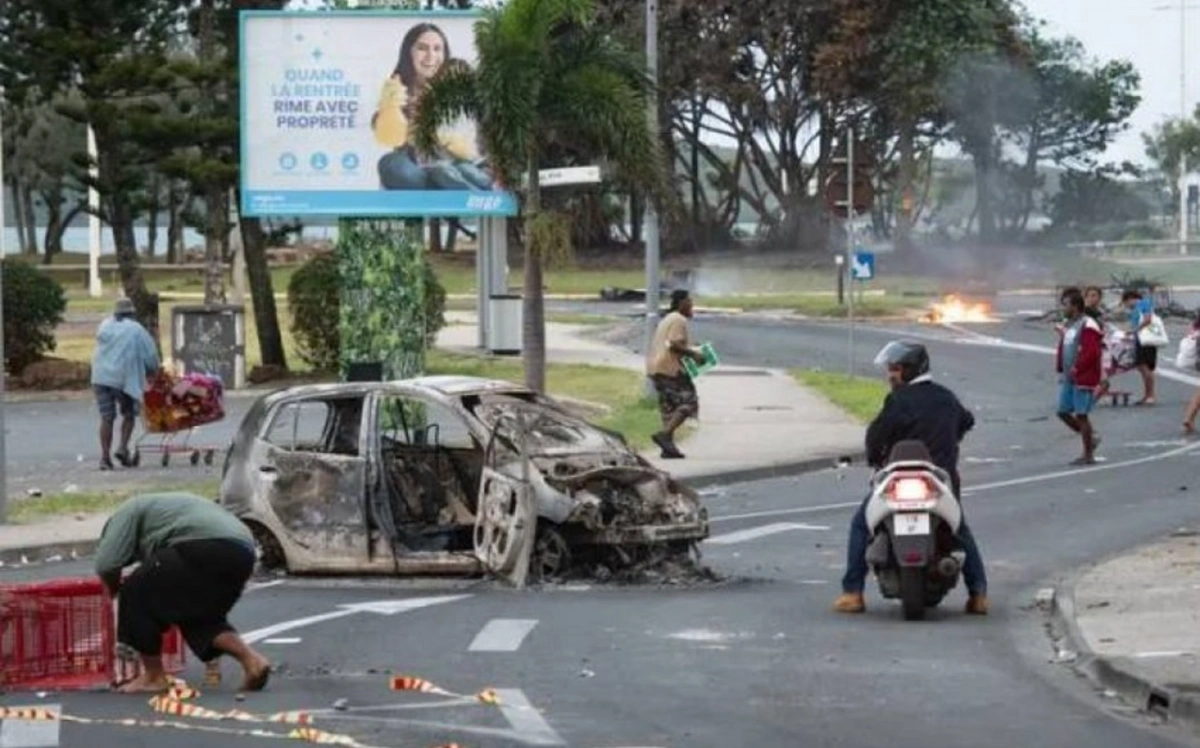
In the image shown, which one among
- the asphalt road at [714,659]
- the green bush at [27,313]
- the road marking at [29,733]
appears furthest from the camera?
the green bush at [27,313]

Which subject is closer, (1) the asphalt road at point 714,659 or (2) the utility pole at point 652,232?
(1) the asphalt road at point 714,659

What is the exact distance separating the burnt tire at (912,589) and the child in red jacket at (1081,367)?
11.9 m

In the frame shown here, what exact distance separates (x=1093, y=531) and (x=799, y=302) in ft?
154

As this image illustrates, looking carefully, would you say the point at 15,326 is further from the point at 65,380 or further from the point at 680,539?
the point at 680,539

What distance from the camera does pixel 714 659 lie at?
12867 mm

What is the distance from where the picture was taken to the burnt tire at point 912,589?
46.6ft

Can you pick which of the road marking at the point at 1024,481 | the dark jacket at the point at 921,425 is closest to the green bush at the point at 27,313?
the road marking at the point at 1024,481

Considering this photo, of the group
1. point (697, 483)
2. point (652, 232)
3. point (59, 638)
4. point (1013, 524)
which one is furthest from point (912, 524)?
point (652, 232)

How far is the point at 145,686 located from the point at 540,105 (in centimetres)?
1746

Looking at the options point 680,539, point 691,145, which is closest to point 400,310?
point 680,539

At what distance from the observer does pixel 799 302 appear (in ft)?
219

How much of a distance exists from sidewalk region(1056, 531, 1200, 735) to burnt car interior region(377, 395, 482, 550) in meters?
4.26

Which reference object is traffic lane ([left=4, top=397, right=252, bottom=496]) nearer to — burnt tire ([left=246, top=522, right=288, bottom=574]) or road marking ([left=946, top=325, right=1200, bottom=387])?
burnt tire ([left=246, top=522, right=288, bottom=574])

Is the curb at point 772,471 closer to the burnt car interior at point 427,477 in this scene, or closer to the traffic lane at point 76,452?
the traffic lane at point 76,452
